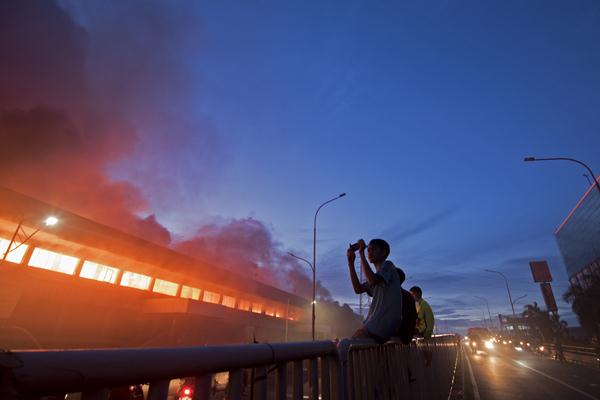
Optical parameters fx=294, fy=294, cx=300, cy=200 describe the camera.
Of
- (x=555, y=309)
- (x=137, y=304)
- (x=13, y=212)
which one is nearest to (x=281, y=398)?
(x=13, y=212)

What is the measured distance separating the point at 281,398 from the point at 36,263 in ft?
84.9

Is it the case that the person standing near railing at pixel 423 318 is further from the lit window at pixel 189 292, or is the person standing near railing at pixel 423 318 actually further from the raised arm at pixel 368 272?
the lit window at pixel 189 292

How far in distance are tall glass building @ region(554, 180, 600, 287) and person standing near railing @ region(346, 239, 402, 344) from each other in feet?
211

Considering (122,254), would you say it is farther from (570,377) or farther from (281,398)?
(570,377)

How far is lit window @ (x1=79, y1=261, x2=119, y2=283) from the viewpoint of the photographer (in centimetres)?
2272

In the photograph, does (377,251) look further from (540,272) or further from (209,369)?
(540,272)

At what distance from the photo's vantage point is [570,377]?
13.2 meters

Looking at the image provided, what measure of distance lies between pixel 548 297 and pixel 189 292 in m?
58.7

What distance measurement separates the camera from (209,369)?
3.80 feet

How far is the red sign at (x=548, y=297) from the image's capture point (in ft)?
157

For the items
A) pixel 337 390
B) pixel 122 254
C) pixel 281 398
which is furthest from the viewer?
pixel 122 254

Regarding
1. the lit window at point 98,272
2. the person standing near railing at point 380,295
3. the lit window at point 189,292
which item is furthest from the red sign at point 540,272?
the person standing near railing at point 380,295

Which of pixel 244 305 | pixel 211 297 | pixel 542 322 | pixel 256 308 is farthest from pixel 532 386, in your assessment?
pixel 542 322

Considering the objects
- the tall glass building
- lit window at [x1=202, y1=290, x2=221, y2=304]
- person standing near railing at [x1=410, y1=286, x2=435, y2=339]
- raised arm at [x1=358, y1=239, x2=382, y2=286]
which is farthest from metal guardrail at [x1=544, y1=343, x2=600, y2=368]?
the tall glass building
